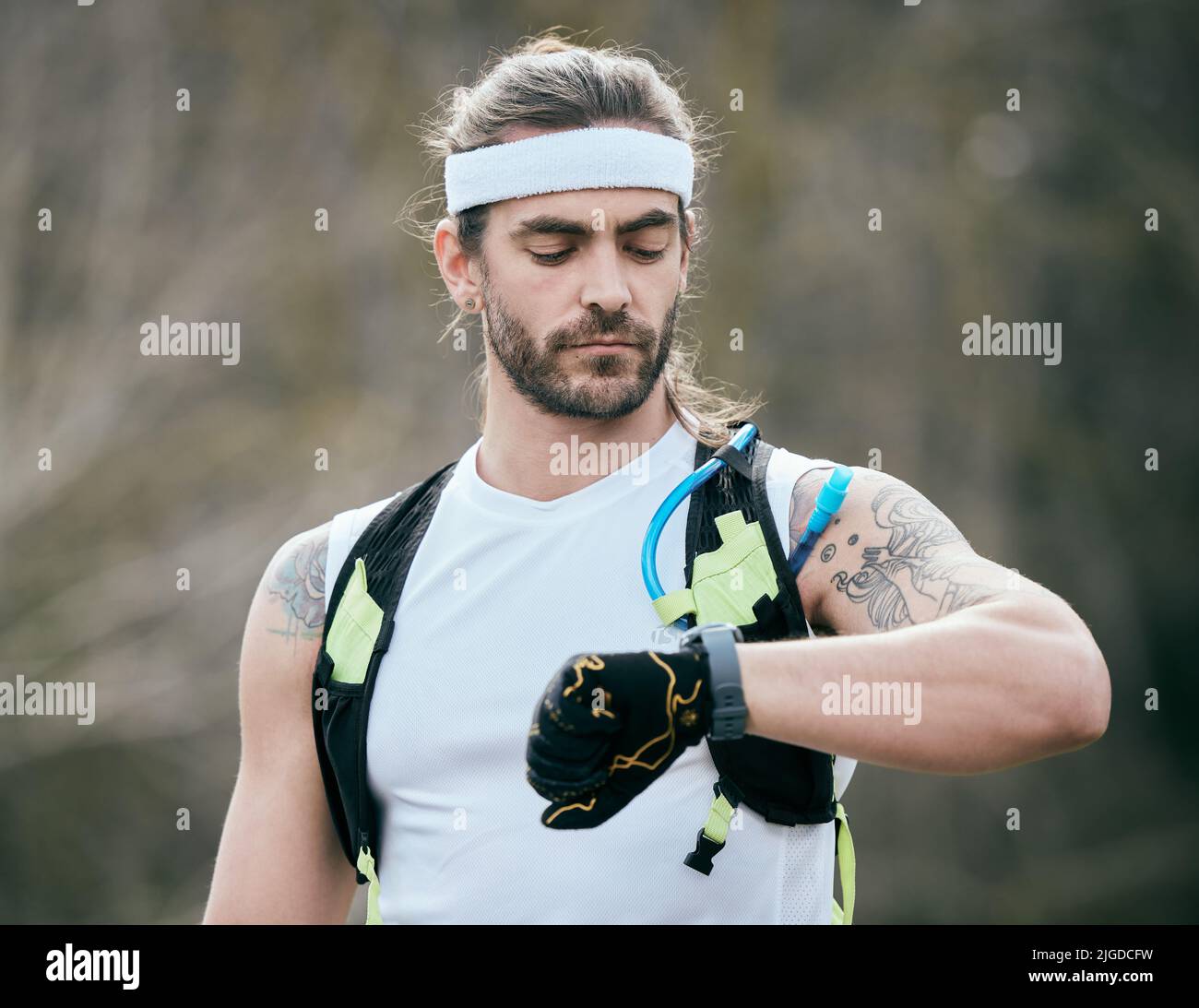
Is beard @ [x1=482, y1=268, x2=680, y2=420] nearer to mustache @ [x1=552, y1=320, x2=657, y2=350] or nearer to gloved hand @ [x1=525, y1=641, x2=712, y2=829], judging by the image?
mustache @ [x1=552, y1=320, x2=657, y2=350]

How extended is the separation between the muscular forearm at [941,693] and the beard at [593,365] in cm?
95

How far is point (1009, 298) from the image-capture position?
11898 mm

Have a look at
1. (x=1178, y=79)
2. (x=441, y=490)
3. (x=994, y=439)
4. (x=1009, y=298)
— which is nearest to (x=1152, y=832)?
(x=994, y=439)

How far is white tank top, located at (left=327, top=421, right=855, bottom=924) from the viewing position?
9.30ft

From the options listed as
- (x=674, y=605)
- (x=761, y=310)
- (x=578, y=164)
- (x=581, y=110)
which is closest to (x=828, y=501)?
(x=674, y=605)

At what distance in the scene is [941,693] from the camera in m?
2.31

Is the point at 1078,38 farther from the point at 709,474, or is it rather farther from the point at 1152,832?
the point at 709,474

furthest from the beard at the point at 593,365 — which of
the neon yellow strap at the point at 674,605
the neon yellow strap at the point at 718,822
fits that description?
the neon yellow strap at the point at 718,822

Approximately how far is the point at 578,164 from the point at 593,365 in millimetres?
441

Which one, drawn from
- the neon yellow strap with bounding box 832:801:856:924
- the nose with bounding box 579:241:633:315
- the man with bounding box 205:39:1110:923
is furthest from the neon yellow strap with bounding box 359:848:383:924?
the nose with bounding box 579:241:633:315

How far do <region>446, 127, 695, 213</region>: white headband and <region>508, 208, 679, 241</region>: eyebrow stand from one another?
7 cm

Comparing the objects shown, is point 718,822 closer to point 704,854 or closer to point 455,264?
point 704,854

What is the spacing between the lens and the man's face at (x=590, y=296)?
3.11 metres

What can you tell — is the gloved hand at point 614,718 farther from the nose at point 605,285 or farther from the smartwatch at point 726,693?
the nose at point 605,285
